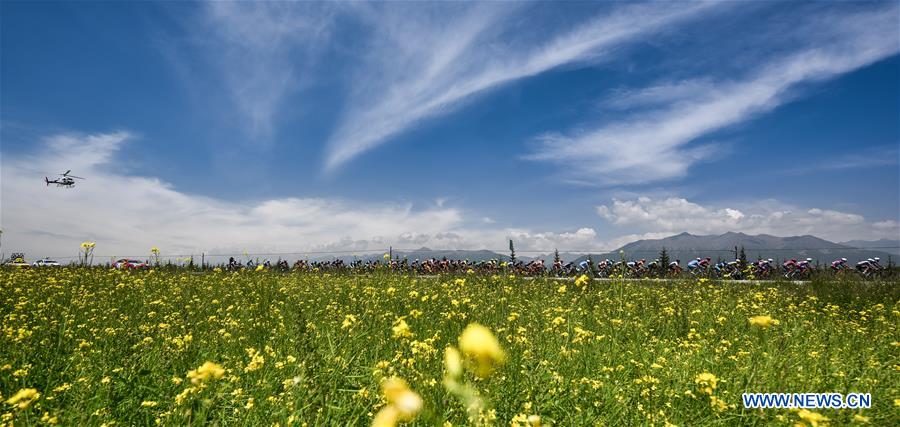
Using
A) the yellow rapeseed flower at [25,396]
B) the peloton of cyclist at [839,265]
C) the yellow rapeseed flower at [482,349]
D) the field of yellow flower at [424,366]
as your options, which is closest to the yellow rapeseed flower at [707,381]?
the field of yellow flower at [424,366]

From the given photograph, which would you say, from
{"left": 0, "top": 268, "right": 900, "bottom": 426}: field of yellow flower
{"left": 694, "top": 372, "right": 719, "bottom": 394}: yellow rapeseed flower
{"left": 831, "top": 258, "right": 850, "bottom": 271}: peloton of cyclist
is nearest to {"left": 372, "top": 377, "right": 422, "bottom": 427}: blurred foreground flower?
{"left": 0, "top": 268, "right": 900, "bottom": 426}: field of yellow flower

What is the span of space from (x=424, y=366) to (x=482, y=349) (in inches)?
101

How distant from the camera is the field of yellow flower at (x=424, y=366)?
2428 mm

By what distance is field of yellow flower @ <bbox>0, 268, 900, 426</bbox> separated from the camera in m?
2.43

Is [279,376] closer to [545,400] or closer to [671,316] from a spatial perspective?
[545,400]

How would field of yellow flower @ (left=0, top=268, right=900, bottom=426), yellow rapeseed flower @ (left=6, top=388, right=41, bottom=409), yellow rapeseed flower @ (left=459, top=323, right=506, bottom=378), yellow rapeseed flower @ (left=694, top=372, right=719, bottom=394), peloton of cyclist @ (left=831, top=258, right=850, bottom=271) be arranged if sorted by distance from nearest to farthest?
1. yellow rapeseed flower @ (left=459, top=323, right=506, bottom=378)
2. yellow rapeseed flower @ (left=6, top=388, right=41, bottom=409)
3. field of yellow flower @ (left=0, top=268, right=900, bottom=426)
4. yellow rapeseed flower @ (left=694, top=372, right=719, bottom=394)
5. peloton of cyclist @ (left=831, top=258, right=850, bottom=271)

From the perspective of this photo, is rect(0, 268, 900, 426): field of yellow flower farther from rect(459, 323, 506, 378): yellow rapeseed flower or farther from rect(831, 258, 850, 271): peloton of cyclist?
rect(831, 258, 850, 271): peloton of cyclist

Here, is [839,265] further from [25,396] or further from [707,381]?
[25,396]

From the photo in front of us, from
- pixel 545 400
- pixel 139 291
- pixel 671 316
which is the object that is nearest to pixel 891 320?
pixel 671 316

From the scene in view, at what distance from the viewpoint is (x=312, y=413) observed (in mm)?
2607

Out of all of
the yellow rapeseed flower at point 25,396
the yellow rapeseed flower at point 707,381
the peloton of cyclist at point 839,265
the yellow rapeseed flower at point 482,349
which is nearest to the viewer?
the yellow rapeseed flower at point 482,349

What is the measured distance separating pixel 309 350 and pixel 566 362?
2.67m

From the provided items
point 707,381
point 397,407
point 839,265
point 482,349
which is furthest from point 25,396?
point 839,265

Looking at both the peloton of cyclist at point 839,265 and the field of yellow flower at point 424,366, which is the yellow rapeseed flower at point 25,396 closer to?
the field of yellow flower at point 424,366
